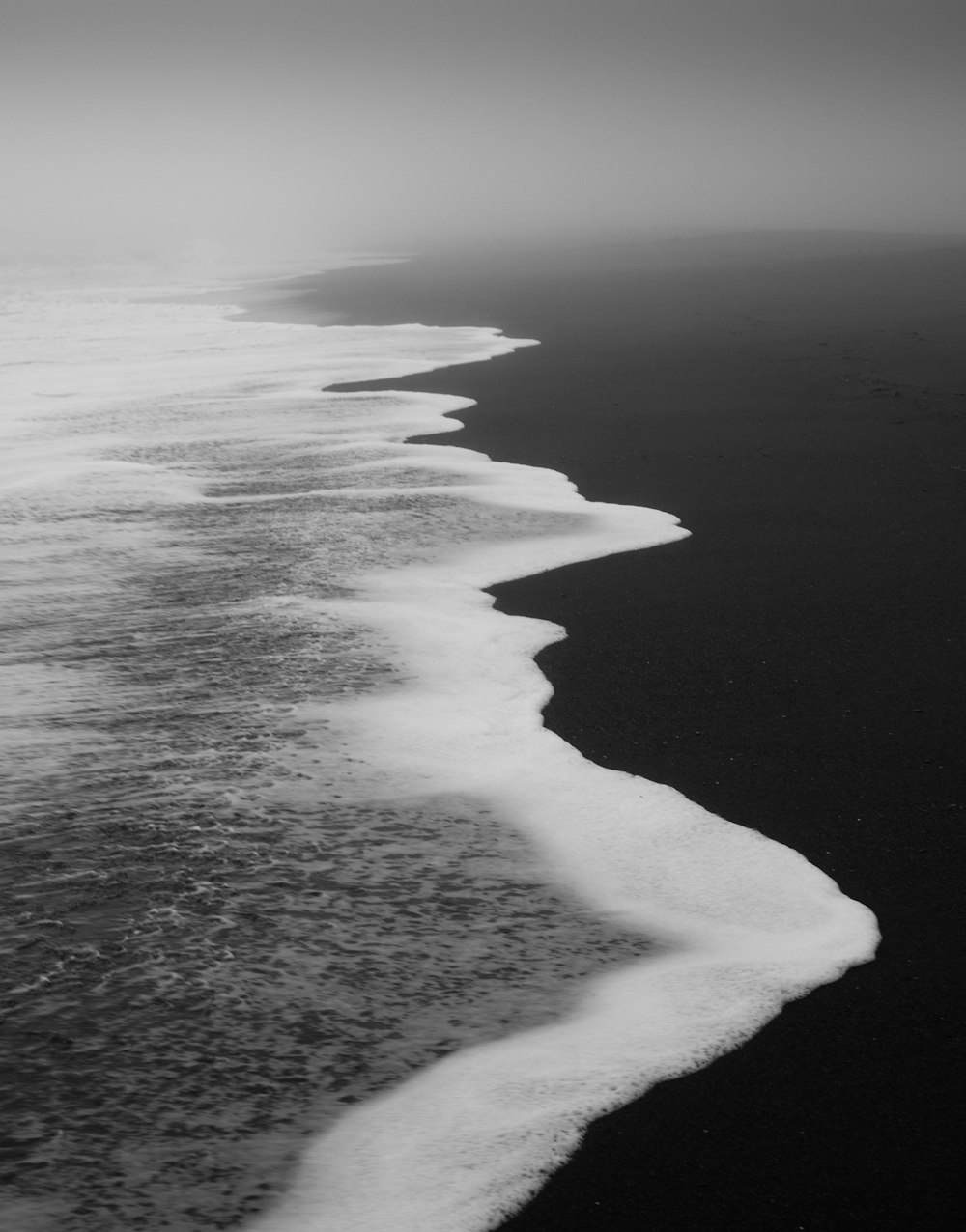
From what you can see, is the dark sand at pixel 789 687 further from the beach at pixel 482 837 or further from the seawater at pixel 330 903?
the seawater at pixel 330 903

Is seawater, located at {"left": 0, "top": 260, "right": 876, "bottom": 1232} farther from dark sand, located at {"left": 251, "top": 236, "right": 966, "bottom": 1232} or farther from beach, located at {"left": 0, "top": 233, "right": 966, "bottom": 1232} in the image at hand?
dark sand, located at {"left": 251, "top": 236, "right": 966, "bottom": 1232}

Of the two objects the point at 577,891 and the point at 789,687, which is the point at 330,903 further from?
the point at 789,687

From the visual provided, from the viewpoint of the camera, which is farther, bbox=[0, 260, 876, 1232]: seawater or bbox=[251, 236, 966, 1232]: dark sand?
bbox=[0, 260, 876, 1232]: seawater

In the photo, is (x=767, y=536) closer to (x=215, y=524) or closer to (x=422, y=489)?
(x=422, y=489)

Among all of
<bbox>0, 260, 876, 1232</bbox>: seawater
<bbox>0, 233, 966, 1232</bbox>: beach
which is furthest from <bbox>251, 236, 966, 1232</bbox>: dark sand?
<bbox>0, 260, 876, 1232</bbox>: seawater

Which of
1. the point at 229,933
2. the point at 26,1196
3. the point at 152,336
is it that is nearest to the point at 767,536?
the point at 229,933

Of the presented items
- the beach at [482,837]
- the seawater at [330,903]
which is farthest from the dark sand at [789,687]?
the seawater at [330,903]
